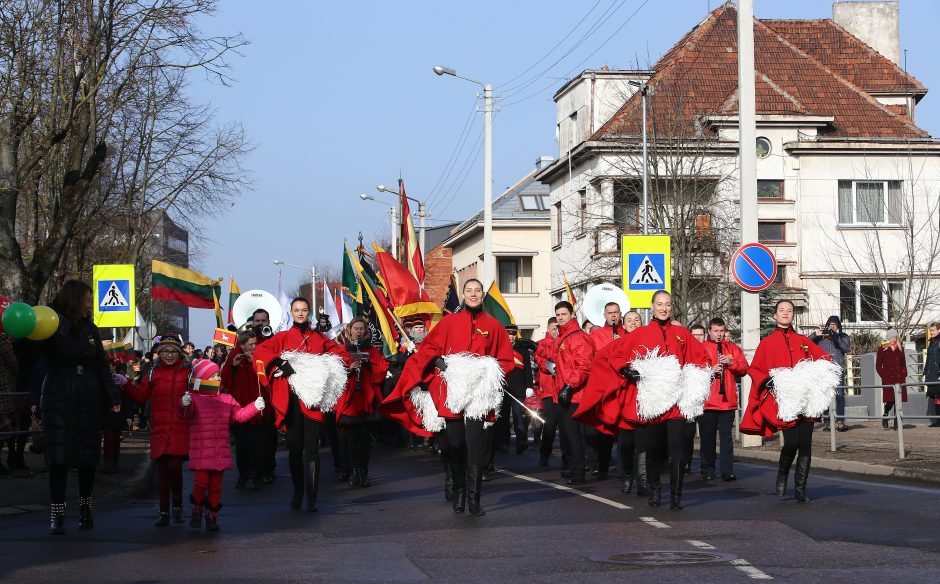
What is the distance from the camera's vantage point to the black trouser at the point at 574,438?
53.5 ft

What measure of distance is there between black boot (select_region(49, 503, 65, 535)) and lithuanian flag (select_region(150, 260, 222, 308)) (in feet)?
47.3

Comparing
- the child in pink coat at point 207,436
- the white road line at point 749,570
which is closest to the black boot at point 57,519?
the child in pink coat at point 207,436

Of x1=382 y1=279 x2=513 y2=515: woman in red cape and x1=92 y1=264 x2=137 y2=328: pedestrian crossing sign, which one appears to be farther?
x1=92 y1=264 x2=137 y2=328: pedestrian crossing sign

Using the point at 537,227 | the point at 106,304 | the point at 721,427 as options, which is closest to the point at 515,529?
the point at 721,427

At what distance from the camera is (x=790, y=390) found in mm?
13430

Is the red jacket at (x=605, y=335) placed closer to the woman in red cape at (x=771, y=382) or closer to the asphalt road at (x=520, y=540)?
the asphalt road at (x=520, y=540)

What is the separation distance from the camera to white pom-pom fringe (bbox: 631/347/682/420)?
1278cm

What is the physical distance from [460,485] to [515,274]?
5835 centimetres

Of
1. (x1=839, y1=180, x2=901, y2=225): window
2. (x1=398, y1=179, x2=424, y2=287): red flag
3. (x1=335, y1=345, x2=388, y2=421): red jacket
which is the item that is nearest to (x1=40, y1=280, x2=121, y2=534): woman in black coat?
(x1=335, y1=345, x2=388, y2=421): red jacket

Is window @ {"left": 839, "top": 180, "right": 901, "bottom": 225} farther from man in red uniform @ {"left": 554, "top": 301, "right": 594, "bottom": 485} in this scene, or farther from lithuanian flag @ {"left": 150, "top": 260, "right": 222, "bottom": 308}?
man in red uniform @ {"left": 554, "top": 301, "right": 594, "bottom": 485}

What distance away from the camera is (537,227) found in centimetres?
7100

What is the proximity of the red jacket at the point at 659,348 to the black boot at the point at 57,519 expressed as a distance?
4.87 m

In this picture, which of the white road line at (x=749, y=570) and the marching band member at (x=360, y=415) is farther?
the marching band member at (x=360, y=415)

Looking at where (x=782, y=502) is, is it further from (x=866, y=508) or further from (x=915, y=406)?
(x=915, y=406)
